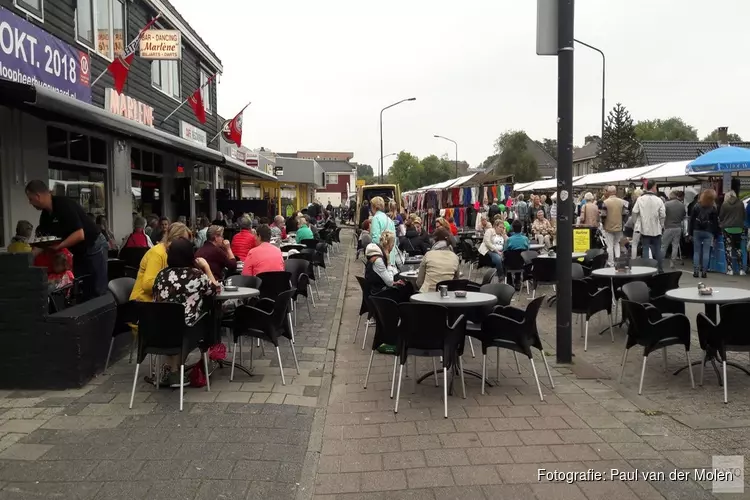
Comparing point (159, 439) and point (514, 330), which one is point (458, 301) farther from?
point (159, 439)

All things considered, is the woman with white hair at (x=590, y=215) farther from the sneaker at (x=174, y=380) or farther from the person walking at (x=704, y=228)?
the sneaker at (x=174, y=380)

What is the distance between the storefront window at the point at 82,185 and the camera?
34.9 feet

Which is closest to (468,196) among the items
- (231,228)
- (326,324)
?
(231,228)

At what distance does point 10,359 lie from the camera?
18.9 ft

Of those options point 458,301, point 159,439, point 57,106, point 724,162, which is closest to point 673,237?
point 724,162

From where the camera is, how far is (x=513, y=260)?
11.1 meters

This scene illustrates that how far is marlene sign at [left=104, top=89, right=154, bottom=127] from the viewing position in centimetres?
1215

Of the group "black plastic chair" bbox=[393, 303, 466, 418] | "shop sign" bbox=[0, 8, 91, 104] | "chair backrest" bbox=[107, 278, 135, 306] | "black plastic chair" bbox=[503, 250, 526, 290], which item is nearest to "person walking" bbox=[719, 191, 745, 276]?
"black plastic chair" bbox=[503, 250, 526, 290]

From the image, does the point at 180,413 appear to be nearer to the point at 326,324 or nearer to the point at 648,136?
the point at 326,324

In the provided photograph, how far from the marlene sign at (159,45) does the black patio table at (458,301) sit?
9166 mm

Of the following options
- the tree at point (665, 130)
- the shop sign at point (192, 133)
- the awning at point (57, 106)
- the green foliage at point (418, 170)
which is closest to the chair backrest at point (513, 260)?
the awning at point (57, 106)

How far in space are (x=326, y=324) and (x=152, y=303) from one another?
4143 millimetres

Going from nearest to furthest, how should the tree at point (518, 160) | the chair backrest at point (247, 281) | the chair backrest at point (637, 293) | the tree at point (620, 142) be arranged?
the chair backrest at point (637, 293) → the chair backrest at point (247, 281) → the tree at point (620, 142) → the tree at point (518, 160)

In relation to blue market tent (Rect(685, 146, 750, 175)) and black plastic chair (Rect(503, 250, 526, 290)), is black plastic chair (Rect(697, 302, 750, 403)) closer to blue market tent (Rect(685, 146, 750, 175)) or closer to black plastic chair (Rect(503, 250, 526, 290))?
black plastic chair (Rect(503, 250, 526, 290))
